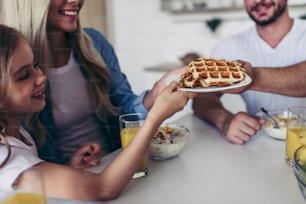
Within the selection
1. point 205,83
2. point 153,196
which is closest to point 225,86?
point 205,83

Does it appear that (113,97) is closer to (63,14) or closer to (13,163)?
(63,14)

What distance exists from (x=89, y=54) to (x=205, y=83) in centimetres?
25

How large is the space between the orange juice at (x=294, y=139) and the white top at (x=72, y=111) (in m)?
0.30

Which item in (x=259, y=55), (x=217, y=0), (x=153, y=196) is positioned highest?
(x=217, y=0)

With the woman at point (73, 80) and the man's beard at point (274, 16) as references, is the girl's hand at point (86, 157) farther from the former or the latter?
the man's beard at point (274, 16)

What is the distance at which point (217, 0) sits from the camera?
752 mm

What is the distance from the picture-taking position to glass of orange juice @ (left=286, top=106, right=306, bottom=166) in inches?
20.6

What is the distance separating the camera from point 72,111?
2.09 ft

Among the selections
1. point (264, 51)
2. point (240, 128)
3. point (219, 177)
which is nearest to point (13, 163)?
point (219, 177)

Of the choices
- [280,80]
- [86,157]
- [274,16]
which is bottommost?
[86,157]

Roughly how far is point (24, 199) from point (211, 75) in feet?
1.07

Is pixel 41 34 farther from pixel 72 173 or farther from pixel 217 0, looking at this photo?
pixel 217 0

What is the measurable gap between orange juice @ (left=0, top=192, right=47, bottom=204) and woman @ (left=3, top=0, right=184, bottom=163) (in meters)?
0.21

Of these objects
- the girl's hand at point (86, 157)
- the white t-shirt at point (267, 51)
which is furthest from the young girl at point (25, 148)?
the white t-shirt at point (267, 51)
